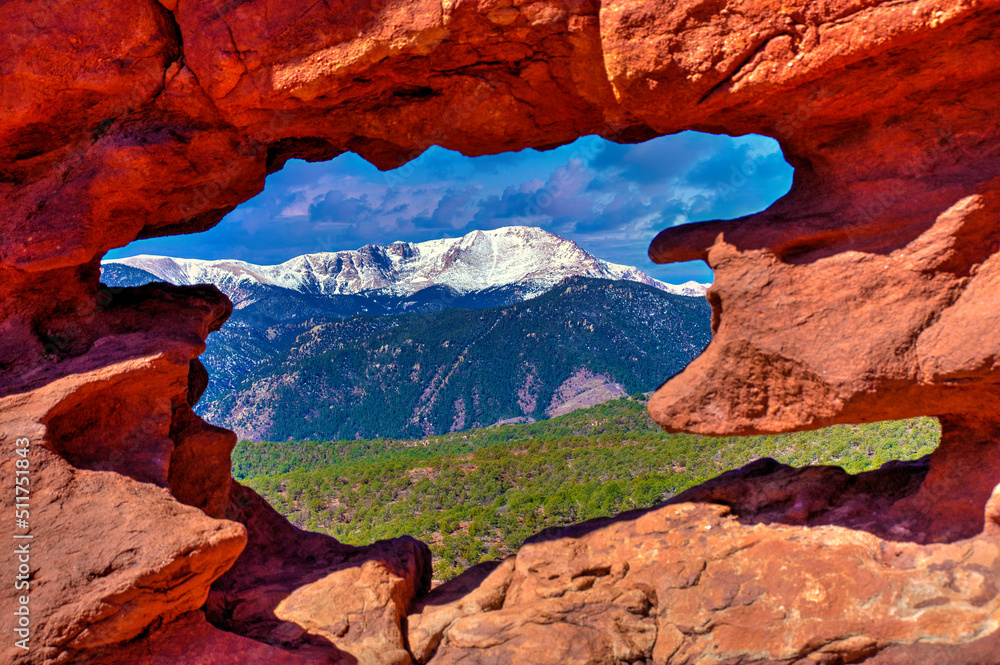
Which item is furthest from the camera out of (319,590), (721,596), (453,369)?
(453,369)

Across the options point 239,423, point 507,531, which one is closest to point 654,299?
point 239,423

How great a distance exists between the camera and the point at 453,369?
46125 mm

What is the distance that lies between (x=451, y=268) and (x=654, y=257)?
213 ft

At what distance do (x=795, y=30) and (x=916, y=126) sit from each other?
85.7 inches

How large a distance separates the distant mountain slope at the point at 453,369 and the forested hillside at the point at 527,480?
15.8 m

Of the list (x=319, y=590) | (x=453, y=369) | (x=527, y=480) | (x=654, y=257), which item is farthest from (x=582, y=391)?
(x=319, y=590)

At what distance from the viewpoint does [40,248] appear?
31.3 ft

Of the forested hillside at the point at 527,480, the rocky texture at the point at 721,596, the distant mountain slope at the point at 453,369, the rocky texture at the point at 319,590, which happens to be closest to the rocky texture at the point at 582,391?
the distant mountain slope at the point at 453,369

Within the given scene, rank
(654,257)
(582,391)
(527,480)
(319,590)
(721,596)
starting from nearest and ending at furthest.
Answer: (721,596)
(319,590)
(654,257)
(527,480)
(582,391)

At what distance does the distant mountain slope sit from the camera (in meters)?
44.4

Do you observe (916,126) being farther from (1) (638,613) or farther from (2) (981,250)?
(1) (638,613)

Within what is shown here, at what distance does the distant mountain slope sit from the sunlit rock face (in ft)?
108

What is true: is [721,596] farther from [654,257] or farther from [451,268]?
[451,268]

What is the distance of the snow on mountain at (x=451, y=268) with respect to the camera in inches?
2657
